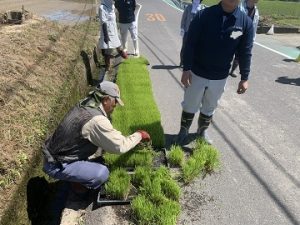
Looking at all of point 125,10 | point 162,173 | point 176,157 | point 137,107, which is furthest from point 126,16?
point 162,173

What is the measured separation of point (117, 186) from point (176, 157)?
1.03 metres

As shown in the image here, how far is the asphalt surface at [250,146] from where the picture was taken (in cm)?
388

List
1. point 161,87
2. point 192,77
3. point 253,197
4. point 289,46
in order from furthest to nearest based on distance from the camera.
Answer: point 289,46 < point 161,87 < point 192,77 < point 253,197

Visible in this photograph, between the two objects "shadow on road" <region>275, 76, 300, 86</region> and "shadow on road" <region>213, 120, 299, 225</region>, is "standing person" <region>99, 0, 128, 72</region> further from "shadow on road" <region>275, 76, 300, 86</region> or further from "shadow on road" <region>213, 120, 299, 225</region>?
"shadow on road" <region>275, 76, 300, 86</region>

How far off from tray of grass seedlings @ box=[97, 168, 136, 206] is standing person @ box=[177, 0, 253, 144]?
4.69 feet

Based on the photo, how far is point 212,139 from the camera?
17.6 ft

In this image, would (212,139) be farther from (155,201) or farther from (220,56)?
(155,201)

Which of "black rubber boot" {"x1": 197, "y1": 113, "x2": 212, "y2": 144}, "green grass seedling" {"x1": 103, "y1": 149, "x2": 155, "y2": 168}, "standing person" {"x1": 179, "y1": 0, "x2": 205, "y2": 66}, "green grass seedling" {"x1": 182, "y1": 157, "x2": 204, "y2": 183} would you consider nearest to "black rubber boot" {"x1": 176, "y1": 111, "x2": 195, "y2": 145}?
"black rubber boot" {"x1": 197, "y1": 113, "x2": 212, "y2": 144}

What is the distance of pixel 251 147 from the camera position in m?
5.15

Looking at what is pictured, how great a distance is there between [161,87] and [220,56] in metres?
3.22

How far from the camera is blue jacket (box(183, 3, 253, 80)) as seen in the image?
13.6ft

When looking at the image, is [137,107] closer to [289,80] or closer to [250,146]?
[250,146]

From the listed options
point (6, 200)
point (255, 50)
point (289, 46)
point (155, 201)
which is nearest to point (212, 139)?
point (155, 201)

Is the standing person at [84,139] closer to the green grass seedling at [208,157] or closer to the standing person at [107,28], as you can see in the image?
the green grass seedling at [208,157]
